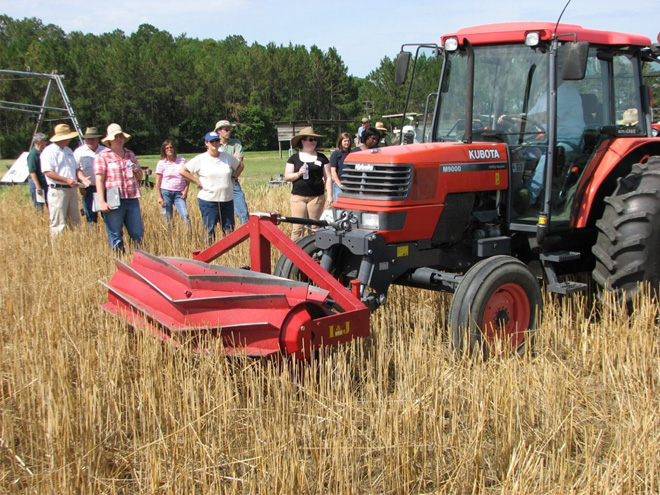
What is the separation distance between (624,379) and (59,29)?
113 metres

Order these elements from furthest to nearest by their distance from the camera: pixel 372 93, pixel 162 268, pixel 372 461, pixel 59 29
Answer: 1. pixel 59 29
2. pixel 372 93
3. pixel 162 268
4. pixel 372 461

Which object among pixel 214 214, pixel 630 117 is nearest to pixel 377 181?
pixel 630 117

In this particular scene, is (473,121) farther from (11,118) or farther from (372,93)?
(372,93)

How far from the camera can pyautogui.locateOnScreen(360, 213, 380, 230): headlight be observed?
497 cm

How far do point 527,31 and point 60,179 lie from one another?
6.00 meters

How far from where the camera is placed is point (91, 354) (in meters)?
4.12

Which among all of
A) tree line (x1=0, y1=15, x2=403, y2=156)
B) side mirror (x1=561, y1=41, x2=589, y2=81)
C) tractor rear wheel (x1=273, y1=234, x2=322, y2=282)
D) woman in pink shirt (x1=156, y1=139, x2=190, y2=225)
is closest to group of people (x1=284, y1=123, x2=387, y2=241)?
woman in pink shirt (x1=156, y1=139, x2=190, y2=225)

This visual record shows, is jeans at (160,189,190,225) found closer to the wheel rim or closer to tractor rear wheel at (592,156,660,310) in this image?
the wheel rim

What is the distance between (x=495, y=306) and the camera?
4832mm

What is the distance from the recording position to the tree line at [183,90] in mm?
49719

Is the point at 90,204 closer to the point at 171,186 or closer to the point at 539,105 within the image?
the point at 171,186

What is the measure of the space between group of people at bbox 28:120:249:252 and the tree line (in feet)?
107

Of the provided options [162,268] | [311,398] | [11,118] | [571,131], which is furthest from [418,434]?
[11,118]

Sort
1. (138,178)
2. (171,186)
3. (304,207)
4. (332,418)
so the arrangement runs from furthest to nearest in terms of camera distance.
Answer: (171,186) < (304,207) < (138,178) < (332,418)
